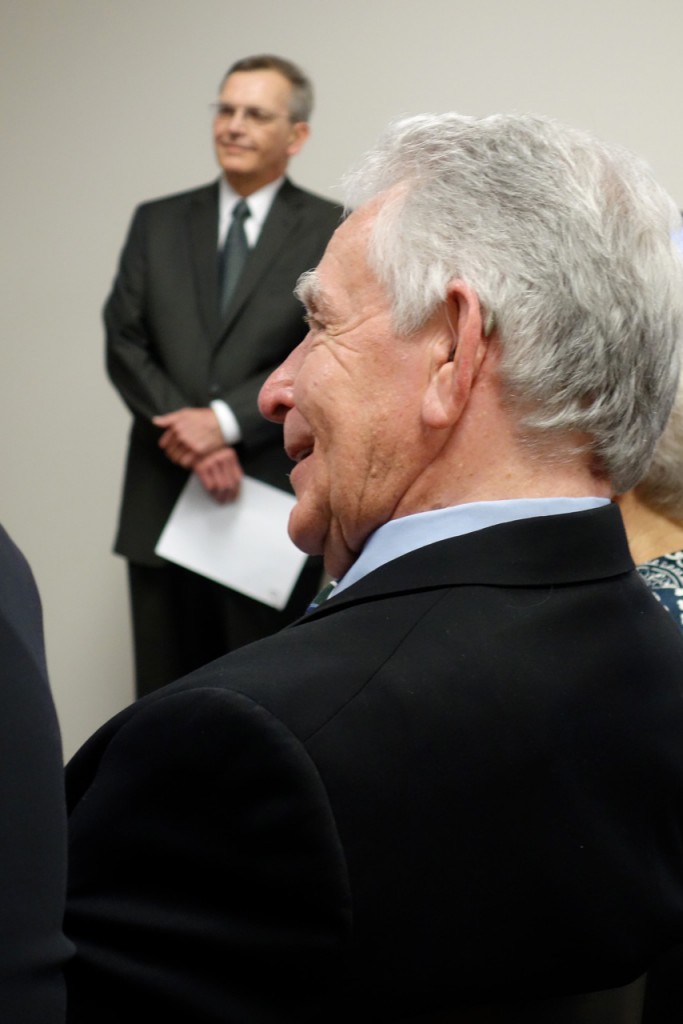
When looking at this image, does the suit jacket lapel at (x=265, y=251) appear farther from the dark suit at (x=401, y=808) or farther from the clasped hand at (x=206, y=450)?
the dark suit at (x=401, y=808)

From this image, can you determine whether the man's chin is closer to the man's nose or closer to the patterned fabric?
the man's nose

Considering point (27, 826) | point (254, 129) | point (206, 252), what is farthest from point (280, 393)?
point (254, 129)

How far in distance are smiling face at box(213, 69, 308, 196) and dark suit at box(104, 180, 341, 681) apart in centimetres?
8

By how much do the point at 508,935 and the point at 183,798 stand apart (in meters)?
0.25

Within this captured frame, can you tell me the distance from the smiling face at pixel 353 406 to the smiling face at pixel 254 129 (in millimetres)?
2477

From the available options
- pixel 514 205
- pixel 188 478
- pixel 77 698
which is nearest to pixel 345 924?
pixel 514 205

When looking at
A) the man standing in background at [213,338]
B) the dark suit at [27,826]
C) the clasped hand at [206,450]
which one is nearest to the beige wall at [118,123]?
the man standing in background at [213,338]

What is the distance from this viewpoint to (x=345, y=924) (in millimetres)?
817

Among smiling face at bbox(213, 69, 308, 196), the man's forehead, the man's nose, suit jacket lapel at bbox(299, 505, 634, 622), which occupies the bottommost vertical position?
suit jacket lapel at bbox(299, 505, 634, 622)

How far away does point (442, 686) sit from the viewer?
91 centimetres

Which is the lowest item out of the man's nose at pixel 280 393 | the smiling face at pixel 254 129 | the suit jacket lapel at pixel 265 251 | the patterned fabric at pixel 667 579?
the patterned fabric at pixel 667 579

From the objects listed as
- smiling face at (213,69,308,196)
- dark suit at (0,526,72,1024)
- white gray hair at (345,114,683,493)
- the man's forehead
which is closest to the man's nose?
white gray hair at (345,114,683,493)

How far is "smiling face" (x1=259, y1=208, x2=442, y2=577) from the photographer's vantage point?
1114 millimetres

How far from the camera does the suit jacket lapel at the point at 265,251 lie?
3461 millimetres
